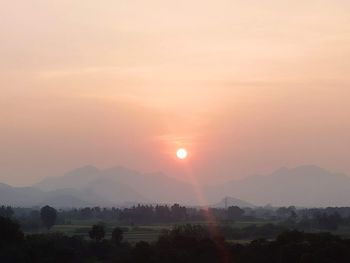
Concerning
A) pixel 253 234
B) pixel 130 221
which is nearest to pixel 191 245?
pixel 253 234

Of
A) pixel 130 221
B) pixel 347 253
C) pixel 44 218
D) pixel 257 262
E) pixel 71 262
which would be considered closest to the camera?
pixel 347 253

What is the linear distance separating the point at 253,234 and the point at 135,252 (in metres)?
46.5

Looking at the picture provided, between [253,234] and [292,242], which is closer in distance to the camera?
[292,242]

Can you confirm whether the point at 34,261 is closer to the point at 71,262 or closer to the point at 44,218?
the point at 71,262

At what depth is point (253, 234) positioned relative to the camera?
89.9 meters

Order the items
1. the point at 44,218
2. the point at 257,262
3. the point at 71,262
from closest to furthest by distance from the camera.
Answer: the point at 257,262
the point at 71,262
the point at 44,218

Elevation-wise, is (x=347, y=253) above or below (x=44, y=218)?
below

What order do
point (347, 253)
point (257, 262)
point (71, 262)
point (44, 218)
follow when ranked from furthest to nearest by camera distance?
1. point (44, 218)
2. point (71, 262)
3. point (257, 262)
4. point (347, 253)

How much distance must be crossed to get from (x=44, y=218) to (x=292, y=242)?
75746 millimetres

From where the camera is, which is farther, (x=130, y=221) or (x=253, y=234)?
(x=130, y=221)

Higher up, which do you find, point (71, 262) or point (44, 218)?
point (44, 218)

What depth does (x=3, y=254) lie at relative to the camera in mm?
44906

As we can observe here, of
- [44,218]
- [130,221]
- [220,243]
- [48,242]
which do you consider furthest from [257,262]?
→ [130,221]

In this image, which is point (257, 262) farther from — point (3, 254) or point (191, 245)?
point (3, 254)
